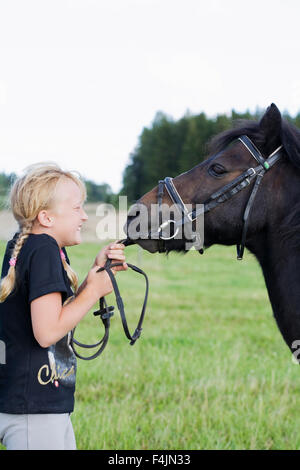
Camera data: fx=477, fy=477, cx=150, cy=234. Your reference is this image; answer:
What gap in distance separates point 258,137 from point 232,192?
0.39 metres

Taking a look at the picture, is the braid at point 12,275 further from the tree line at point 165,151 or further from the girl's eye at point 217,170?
the tree line at point 165,151

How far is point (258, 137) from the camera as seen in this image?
2.89 meters

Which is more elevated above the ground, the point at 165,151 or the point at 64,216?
the point at 165,151

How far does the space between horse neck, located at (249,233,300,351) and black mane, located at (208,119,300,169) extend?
0.48 meters

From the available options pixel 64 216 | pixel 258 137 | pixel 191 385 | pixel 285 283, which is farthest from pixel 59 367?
pixel 191 385

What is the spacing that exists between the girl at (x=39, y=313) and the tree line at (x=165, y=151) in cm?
4192

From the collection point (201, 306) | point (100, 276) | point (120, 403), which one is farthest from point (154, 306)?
point (100, 276)

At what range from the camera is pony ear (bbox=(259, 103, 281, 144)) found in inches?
109

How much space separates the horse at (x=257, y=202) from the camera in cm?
272

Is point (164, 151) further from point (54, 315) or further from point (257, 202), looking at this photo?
point (54, 315)

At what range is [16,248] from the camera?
2.21 metres

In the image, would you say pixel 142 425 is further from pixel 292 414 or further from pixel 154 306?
pixel 154 306

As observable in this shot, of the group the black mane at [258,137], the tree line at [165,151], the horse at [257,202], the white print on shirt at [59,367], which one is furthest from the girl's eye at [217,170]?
the tree line at [165,151]
